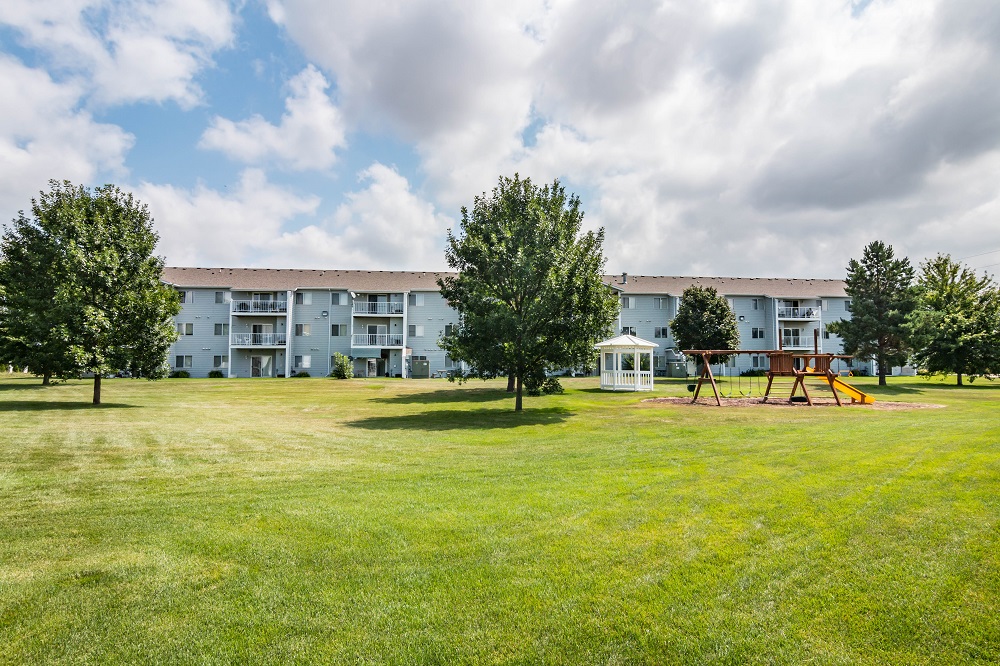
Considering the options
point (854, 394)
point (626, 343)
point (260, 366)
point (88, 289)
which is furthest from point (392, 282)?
point (854, 394)

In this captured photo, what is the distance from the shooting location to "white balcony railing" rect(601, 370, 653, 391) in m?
33.1

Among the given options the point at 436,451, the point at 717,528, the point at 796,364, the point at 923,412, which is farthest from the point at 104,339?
the point at 923,412

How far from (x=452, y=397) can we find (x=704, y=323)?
86.1 feet

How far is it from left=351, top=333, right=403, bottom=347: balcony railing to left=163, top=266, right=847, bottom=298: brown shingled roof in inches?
201

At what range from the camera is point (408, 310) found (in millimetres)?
55812

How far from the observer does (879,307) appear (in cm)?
3894

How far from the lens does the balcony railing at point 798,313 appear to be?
59.9 m

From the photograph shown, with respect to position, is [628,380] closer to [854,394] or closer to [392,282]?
[854,394]

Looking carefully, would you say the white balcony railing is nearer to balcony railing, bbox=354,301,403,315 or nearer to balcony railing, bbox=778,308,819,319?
balcony railing, bbox=354,301,403,315

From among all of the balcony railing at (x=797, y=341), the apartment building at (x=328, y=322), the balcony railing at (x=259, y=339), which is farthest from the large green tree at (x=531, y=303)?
the balcony railing at (x=797, y=341)

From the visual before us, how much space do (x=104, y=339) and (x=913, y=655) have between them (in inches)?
1063

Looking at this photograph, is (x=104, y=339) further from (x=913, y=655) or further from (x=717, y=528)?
(x=913, y=655)

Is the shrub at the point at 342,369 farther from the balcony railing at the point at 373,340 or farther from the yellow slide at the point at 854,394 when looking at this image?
the yellow slide at the point at 854,394

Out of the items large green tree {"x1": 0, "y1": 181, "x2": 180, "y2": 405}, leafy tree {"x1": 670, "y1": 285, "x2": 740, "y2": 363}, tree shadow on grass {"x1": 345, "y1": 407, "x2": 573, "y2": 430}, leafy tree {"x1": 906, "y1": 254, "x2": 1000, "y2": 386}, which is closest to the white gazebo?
leafy tree {"x1": 670, "y1": 285, "x2": 740, "y2": 363}
